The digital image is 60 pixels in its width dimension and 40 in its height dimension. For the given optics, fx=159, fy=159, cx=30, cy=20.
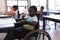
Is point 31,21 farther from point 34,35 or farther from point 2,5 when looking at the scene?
point 2,5

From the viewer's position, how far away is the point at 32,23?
8.61ft

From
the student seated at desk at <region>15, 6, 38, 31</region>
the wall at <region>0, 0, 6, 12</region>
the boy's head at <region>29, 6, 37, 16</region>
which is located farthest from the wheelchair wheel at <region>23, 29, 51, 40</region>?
the wall at <region>0, 0, 6, 12</region>

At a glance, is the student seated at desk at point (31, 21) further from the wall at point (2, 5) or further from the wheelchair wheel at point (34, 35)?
the wall at point (2, 5)

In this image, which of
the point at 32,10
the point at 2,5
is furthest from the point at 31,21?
the point at 2,5

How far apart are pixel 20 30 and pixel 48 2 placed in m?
7.84

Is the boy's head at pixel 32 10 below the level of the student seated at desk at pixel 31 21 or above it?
above

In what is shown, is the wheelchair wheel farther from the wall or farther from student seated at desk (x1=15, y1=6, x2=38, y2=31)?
the wall

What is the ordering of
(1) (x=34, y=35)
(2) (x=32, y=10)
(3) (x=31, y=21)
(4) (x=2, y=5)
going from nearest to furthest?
(1) (x=34, y=35) → (3) (x=31, y=21) → (2) (x=32, y=10) → (4) (x=2, y=5)

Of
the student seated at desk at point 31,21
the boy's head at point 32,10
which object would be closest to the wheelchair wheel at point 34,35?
the student seated at desk at point 31,21


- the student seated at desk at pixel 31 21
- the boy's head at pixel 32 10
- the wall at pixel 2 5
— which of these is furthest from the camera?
the wall at pixel 2 5

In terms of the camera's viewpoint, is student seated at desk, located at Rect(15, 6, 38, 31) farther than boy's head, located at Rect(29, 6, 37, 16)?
No

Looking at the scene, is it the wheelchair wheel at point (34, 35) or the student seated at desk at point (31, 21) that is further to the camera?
the student seated at desk at point (31, 21)

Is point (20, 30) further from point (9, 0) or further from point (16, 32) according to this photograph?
point (9, 0)

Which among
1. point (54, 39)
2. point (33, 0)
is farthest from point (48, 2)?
point (54, 39)
